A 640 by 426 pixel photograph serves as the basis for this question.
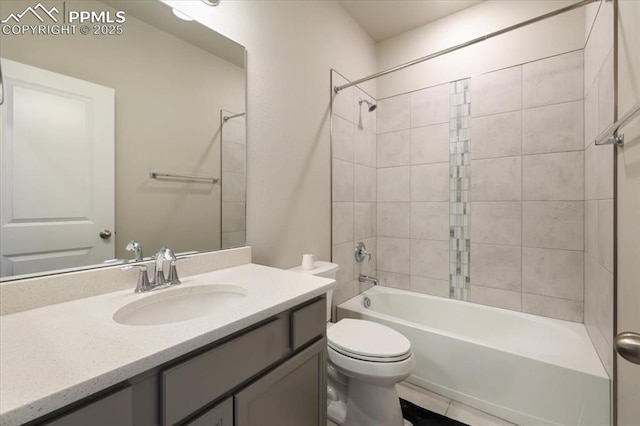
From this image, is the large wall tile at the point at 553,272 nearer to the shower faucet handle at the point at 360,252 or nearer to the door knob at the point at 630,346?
the shower faucet handle at the point at 360,252

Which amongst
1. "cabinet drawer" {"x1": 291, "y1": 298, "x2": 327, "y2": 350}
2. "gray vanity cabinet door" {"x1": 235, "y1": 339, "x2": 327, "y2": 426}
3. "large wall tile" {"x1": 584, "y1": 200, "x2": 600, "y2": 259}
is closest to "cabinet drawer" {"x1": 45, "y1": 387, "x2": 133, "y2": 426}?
"gray vanity cabinet door" {"x1": 235, "y1": 339, "x2": 327, "y2": 426}

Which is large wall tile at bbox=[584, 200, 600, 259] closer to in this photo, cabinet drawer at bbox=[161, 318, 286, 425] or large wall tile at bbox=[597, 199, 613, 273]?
large wall tile at bbox=[597, 199, 613, 273]

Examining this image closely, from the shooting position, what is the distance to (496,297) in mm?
2094

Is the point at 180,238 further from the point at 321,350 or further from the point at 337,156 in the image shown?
the point at 337,156

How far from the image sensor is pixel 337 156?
2148mm

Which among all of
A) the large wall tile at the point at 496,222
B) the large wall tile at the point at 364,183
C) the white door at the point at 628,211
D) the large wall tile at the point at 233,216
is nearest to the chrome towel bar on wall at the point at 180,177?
the large wall tile at the point at 233,216

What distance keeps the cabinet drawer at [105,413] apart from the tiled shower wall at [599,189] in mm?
1788

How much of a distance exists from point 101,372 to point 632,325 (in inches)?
56.0

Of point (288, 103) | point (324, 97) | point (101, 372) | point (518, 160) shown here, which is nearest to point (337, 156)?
point (324, 97)

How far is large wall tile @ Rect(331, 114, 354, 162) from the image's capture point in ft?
6.91

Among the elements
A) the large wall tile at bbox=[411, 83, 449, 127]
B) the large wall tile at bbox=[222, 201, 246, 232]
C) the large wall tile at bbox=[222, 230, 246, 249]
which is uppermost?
the large wall tile at bbox=[411, 83, 449, 127]

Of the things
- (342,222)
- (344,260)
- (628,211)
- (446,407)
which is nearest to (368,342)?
(446,407)

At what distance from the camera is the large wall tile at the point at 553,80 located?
1.81 metres

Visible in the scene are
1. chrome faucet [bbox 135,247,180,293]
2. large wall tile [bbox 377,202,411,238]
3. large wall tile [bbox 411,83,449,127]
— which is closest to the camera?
chrome faucet [bbox 135,247,180,293]
